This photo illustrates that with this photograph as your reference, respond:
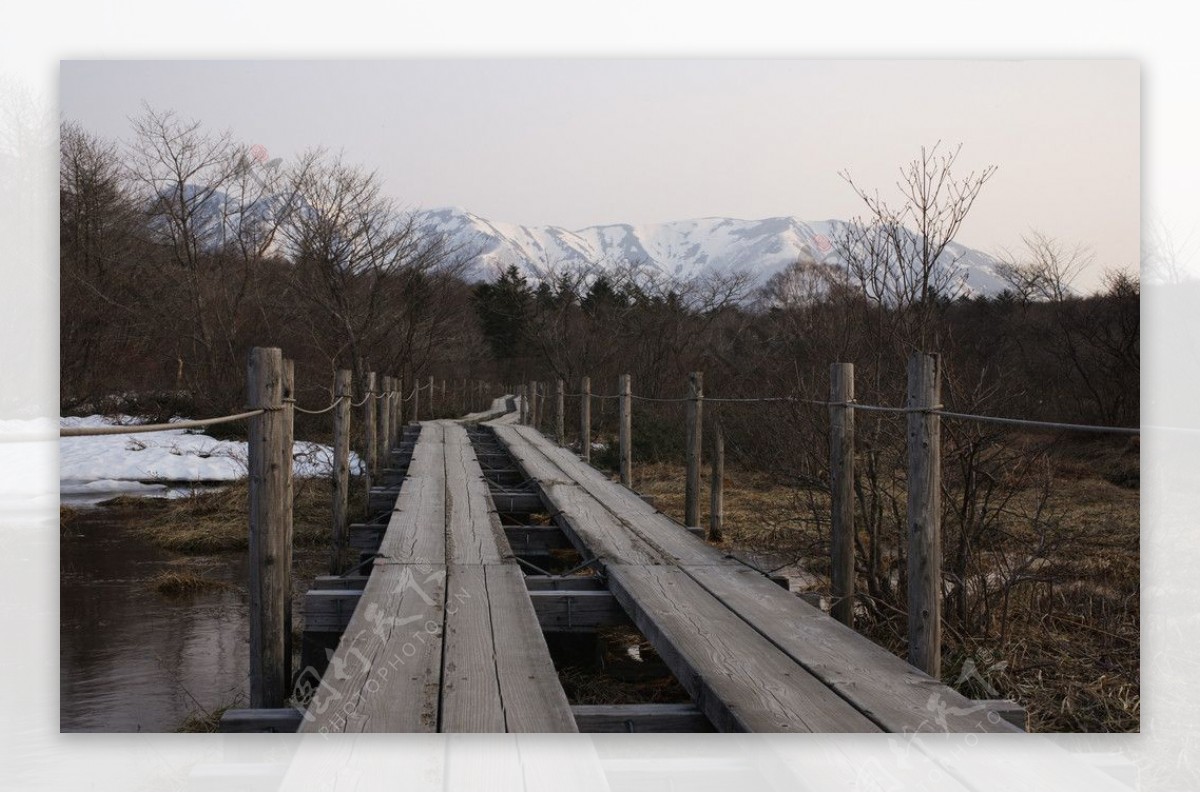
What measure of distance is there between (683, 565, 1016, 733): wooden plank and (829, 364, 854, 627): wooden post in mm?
321

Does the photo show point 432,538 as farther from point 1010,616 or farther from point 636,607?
point 1010,616

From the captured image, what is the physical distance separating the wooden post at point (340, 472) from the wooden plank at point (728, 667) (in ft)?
9.35

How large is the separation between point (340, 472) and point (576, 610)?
2998 millimetres

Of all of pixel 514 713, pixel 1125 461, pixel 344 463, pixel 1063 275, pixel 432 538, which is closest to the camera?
pixel 514 713

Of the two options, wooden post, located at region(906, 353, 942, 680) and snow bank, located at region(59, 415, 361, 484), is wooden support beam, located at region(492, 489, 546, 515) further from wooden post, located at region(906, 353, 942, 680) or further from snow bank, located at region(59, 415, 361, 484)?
snow bank, located at region(59, 415, 361, 484)

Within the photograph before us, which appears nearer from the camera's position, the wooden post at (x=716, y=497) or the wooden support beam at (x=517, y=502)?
the wooden support beam at (x=517, y=502)

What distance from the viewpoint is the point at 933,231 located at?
5043 millimetres

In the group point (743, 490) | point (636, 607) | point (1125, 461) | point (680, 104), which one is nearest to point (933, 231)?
point (680, 104)

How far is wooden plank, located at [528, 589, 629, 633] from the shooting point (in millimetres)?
3916

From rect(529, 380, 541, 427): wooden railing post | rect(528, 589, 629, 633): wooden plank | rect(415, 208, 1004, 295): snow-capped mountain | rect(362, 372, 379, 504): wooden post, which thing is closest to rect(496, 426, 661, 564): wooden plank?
rect(528, 589, 629, 633): wooden plank

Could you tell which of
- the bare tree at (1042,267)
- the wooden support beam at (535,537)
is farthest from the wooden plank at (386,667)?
the bare tree at (1042,267)

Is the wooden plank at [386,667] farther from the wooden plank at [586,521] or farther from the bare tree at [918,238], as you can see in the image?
the bare tree at [918,238]

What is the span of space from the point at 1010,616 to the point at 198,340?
13.6m

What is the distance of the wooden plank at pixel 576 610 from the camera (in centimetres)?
392
